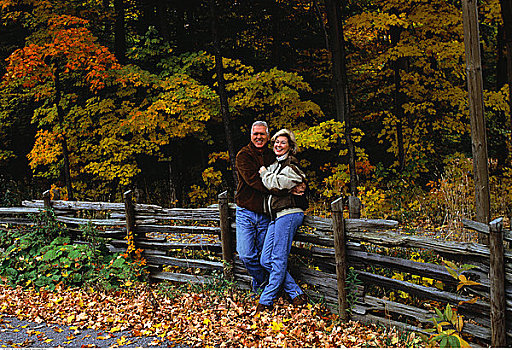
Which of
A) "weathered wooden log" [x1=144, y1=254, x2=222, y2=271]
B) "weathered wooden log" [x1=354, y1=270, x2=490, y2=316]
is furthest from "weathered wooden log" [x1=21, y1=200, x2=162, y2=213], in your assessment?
"weathered wooden log" [x1=354, y1=270, x2=490, y2=316]

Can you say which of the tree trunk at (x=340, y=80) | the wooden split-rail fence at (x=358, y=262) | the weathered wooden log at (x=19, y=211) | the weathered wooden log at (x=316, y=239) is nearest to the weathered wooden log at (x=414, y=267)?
the wooden split-rail fence at (x=358, y=262)

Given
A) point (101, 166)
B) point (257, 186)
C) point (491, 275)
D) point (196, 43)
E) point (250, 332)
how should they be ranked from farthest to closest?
point (196, 43), point (101, 166), point (257, 186), point (250, 332), point (491, 275)

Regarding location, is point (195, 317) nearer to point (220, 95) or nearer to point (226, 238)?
point (226, 238)

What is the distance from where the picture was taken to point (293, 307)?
5531mm

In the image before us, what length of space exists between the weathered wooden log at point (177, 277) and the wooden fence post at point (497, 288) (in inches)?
157

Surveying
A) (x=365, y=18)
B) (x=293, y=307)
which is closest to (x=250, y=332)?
(x=293, y=307)

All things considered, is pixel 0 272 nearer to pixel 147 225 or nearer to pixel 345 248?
pixel 147 225

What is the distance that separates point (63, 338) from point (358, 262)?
3.72 metres

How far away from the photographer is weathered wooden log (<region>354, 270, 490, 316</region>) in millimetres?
4238

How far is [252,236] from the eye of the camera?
18.5ft

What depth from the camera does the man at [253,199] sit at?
5484 millimetres

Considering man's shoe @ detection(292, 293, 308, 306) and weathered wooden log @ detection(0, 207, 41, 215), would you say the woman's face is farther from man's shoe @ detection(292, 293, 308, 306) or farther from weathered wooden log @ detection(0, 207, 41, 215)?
weathered wooden log @ detection(0, 207, 41, 215)

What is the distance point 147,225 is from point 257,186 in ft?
8.68

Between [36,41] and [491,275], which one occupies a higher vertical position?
[36,41]
